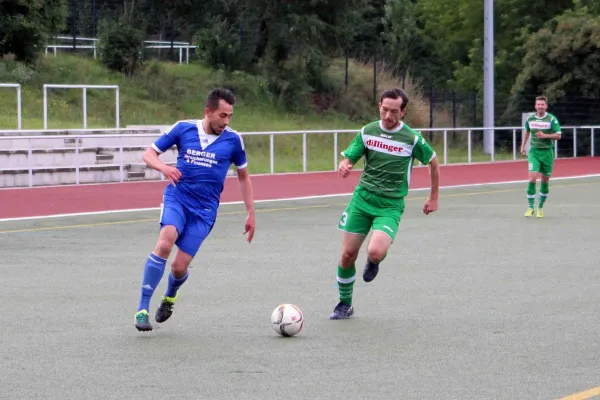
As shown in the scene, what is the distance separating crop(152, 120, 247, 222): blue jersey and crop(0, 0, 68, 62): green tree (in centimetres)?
3362

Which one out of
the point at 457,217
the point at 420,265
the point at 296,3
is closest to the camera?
the point at 420,265

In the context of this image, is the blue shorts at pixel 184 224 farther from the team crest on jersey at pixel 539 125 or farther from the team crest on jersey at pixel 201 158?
the team crest on jersey at pixel 539 125

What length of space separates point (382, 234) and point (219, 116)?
66.2 inches

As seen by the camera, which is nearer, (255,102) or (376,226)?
(376,226)

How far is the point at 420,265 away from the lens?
13594 millimetres

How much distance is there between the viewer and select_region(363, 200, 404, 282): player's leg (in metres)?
9.83

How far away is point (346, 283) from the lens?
9883mm

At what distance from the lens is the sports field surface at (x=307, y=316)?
7.18m

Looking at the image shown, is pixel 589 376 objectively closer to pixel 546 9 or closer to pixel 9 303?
pixel 9 303

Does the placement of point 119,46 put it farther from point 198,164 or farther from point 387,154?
point 198,164

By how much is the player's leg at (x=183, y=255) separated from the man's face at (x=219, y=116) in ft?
2.19

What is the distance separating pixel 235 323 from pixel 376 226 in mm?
1348

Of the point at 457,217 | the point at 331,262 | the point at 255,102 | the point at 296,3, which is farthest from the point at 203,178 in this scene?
the point at 296,3

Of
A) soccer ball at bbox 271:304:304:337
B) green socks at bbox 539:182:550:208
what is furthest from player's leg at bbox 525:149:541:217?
soccer ball at bbox 271:304:304:337
